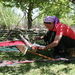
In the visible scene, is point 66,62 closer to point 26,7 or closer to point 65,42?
point 65,42

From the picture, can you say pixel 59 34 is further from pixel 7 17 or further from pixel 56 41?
pixel 7 17

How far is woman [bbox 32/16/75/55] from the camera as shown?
645cm

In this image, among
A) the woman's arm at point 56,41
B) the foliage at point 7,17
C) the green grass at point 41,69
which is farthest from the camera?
the foliage at point 7,17

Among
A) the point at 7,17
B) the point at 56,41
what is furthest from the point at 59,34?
the point at 7,17

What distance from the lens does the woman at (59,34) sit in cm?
645

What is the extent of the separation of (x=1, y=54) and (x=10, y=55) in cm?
35

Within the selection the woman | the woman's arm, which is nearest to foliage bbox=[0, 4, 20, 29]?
the woman

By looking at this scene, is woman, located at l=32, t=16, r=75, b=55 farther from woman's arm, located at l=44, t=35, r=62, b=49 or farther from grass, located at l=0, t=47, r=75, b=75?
grass, located at l=0, t=47, r=75, b=75

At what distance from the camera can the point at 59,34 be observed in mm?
6480

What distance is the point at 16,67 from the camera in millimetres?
6180

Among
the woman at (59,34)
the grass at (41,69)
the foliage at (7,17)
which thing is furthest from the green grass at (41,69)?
the foliage at (7,17)

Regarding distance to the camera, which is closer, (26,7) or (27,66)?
(27,66)

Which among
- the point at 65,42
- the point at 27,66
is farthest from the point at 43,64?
the point at 65,42

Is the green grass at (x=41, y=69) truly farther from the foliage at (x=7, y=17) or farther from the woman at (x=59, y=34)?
the foliage at (x=7, y=17)
